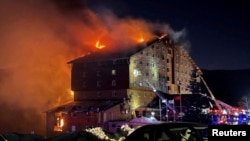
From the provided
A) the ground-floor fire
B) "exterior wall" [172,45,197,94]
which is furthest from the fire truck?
"exterior wall" [172,45,197,94]

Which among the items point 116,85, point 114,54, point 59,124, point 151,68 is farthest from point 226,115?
point 59,124

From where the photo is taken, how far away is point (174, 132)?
10.9 meters

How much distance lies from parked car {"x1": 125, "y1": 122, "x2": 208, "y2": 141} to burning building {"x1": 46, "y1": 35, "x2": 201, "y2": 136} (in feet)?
146

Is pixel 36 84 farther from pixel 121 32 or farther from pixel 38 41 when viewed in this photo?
pixel 121 32

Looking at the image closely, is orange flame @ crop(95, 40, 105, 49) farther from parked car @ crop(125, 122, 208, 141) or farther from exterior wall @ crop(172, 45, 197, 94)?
parked car @ crop(125, 122, 208, 141)

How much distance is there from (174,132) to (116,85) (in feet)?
162

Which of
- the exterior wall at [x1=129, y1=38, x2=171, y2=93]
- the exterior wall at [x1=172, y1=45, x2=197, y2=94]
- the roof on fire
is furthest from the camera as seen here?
the exterior wall at [x1=172, y1=45, x2=197, y2=94]

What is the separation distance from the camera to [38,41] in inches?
3282

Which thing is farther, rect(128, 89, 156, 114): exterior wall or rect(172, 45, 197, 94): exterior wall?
rect(172, 45, 197, 94): exterior wall

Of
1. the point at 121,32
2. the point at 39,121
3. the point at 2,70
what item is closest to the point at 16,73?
the point at 2,70

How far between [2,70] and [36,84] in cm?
1105

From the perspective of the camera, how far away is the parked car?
10593 mm

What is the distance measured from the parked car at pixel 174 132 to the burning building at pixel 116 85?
146 ft

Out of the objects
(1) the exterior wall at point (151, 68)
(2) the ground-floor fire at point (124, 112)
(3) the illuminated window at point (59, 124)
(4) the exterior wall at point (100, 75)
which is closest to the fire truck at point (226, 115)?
(2) the ground-floor fire at point (124, 112)
